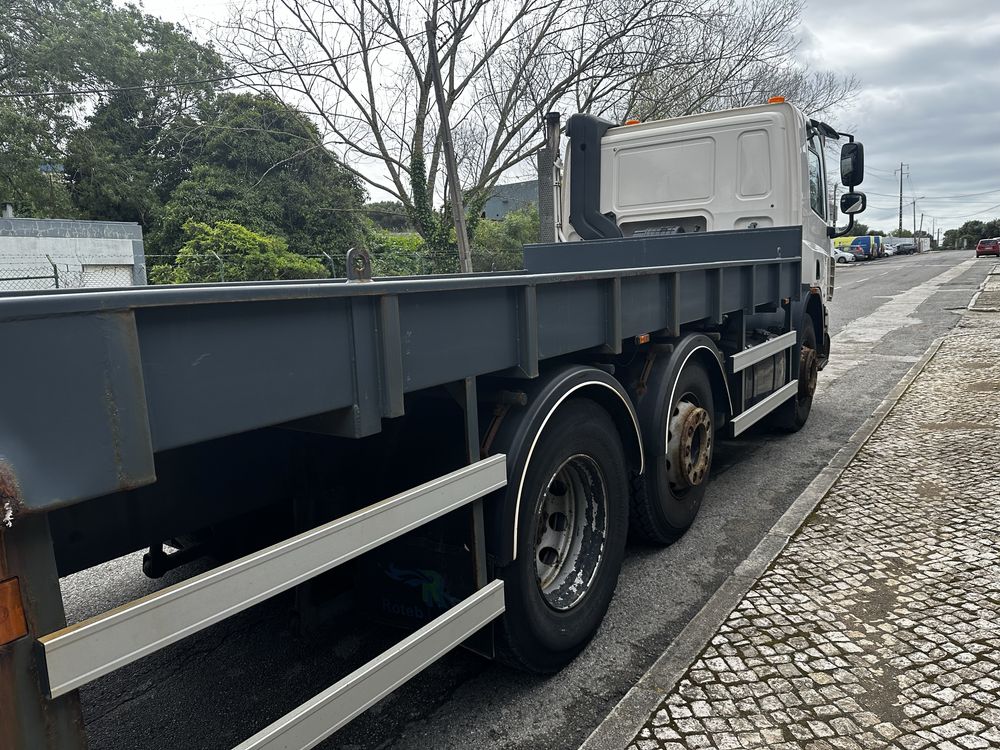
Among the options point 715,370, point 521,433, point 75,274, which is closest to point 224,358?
point 521,433

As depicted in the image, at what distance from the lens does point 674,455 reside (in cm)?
418

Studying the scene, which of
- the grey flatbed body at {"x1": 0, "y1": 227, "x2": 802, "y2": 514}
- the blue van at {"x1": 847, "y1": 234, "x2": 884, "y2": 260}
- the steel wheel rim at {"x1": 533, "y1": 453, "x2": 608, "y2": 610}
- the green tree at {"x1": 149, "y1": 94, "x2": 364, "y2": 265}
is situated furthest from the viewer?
the blue van at {"x1": 847, "y1": 234, "x2": 884, "y2": 260}

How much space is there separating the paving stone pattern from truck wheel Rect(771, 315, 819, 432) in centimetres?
135

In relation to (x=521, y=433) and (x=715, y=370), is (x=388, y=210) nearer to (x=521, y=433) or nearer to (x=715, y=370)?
(x=715, y=370)

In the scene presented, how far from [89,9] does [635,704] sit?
34.8m

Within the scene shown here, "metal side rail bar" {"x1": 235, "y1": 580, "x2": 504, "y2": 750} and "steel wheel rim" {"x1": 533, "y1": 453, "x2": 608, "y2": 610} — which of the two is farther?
"steel wheel rim" {"x1": 533, "y1": 453, "x2": 608, "y2": 610}

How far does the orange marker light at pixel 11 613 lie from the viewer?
4.60 feet

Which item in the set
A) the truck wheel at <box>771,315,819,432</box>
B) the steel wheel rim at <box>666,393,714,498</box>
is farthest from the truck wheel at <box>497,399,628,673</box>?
the truck wheel at <box>771,315,819,432</box>

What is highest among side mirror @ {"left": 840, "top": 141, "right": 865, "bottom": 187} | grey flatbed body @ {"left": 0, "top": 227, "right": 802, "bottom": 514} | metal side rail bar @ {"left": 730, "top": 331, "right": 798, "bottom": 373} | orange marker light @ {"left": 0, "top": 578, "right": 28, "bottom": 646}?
side mirror @ {"left": 840, "top": 141, "right": 865, "bottom": 187}

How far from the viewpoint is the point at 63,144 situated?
83.0 feet

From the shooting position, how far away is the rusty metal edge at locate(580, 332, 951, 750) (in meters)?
2.63

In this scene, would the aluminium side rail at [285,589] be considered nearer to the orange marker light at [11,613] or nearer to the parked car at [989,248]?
the orange marker light at [11,613]

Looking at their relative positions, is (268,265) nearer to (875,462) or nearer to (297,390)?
(875,462)

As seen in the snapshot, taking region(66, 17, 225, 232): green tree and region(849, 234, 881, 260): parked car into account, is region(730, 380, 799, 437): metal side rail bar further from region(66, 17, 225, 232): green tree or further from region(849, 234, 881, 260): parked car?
region(849, 234, 881, 260): parked car
